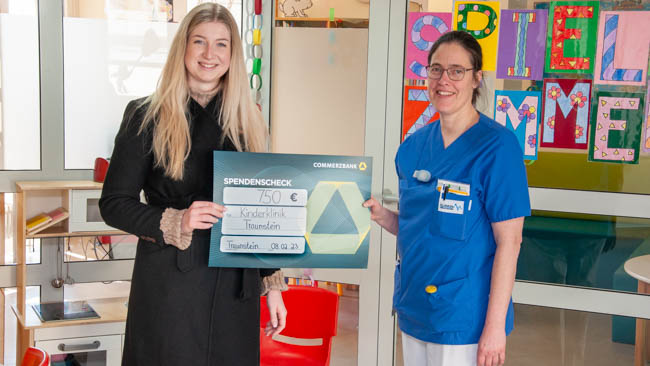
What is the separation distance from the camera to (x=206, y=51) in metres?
1.84

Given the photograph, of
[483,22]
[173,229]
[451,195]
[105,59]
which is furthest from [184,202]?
[105,59]

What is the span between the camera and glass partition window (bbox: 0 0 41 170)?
3.60 meters

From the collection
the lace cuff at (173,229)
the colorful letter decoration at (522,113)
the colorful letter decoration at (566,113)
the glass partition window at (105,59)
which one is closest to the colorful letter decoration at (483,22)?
the colorful letter decoration at (522,113)

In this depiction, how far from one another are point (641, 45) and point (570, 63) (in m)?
0.28

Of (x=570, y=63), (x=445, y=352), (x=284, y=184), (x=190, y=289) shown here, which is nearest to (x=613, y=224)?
(x=570, y=63)

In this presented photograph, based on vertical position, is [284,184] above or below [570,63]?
below

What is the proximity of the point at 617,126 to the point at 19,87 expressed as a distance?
304cm

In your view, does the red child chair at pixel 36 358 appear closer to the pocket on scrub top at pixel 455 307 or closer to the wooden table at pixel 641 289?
the pocket on scrub top at pixel 455 307

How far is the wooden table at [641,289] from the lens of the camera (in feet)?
9.17

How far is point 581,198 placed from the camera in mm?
2840

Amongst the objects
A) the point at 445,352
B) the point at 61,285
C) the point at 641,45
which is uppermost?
the point at 641,45

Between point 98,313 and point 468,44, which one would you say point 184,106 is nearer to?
point 468,44

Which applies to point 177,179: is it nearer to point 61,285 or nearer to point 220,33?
point 220,33

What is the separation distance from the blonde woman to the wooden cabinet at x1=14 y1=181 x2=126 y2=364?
1782 mm
